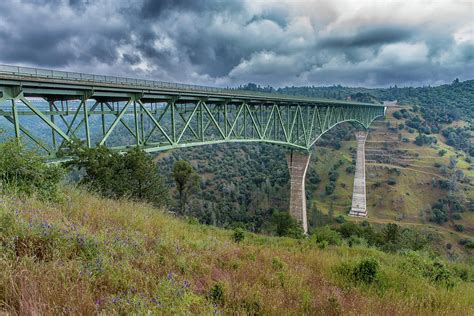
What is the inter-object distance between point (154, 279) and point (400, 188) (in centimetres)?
8220

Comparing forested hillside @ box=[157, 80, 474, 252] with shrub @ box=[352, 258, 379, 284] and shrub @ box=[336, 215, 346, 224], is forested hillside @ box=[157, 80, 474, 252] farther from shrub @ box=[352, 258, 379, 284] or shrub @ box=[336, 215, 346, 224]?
shrub @ box=[352, 258, 379, 284]

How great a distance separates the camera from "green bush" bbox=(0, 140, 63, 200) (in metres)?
6.84

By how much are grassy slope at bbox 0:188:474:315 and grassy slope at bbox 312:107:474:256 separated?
213ft

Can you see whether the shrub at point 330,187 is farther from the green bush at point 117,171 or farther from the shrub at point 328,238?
the green bush at point 117,171

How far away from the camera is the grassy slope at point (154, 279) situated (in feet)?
9.17

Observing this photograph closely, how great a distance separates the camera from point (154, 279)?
357cm

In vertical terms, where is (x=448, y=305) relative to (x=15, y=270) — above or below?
below

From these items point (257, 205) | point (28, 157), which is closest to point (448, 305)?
point (28, 157)

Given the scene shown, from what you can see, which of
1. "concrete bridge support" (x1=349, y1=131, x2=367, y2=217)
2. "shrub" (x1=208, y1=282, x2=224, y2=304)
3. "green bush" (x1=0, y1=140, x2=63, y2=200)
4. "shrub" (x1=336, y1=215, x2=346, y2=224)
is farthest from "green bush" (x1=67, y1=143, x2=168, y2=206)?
"concrete bridge support" (x1=349, y1=131, x2=367, y2=217)

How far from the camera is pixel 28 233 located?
376cm

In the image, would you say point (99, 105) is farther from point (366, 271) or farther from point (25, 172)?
point (366, 271)

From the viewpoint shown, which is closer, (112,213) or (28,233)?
(28,233)

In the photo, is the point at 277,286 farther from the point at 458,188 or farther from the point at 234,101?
the point at 458,188

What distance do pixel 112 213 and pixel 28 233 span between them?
2.75 meters
